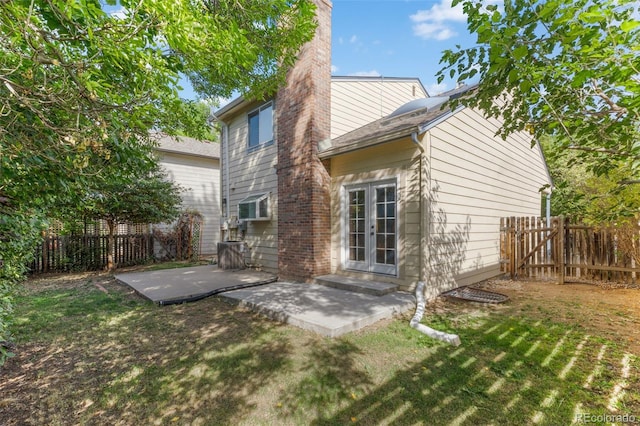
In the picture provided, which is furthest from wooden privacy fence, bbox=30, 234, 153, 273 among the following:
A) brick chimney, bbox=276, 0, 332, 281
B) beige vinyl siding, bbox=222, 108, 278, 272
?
brick chimney, bbox=276, 0, 332, 281

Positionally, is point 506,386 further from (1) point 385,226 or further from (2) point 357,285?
(1) point 385,226

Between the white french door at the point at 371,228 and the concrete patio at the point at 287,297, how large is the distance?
62cm

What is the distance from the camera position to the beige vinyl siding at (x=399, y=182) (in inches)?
220

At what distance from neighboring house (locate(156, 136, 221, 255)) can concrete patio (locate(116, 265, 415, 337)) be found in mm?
6665

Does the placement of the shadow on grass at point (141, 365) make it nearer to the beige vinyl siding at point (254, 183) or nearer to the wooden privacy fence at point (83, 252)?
the beige vinyl siding at point (254, 183)

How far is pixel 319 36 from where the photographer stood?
23.2ft

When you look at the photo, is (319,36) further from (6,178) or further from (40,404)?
(40,404)

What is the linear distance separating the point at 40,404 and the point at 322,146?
19.5ft

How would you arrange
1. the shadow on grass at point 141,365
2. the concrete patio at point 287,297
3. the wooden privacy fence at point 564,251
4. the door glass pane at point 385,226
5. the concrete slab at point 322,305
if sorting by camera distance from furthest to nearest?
the wooden privacy fence at point 564,251 < the door glass pane at point 385,226 < the concrete patio at point 287,297 < the concrete slab at point 322,305 < the shadow on grass at point 141,365

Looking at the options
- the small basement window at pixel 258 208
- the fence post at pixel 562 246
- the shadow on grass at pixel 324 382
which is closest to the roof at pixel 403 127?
the small basement window at pixel 258 208

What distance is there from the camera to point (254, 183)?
9055 mm

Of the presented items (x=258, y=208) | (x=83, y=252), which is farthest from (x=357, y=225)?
(x=83, y=252)

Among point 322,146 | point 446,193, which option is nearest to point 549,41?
point 446,193

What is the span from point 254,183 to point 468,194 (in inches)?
234
